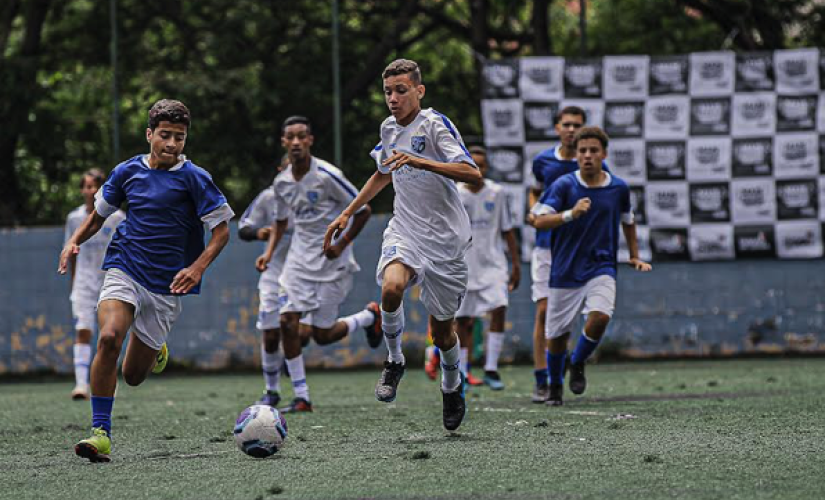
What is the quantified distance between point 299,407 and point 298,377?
29 centimetres

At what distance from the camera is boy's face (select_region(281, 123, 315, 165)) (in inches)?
392

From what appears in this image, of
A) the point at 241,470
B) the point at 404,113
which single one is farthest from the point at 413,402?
the point at 241,470

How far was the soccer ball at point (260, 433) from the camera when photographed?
6.46 metres

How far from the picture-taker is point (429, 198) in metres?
7.57

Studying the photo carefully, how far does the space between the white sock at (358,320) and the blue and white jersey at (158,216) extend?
356 cm

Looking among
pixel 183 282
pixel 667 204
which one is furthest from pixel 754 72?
pixel 183 282

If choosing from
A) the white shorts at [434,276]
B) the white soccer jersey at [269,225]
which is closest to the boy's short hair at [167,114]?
the white shorts at [434,276]

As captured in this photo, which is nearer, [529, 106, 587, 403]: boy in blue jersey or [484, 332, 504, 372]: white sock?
[529, 106, 587, 403]: boy in blue jersey

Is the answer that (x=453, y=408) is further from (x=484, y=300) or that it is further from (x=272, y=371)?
(x=484, y=300)

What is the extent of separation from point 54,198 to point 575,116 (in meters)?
7.16

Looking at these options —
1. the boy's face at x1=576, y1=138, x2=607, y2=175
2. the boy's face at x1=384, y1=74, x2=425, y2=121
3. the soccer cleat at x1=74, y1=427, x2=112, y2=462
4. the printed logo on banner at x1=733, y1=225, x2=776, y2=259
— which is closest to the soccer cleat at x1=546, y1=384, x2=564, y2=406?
the boy's face at x1=576, y1=138, x2=607, y2=175

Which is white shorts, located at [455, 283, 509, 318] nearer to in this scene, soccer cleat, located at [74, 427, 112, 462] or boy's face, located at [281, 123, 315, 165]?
boy's face, located at [281, 123, 315, 165]

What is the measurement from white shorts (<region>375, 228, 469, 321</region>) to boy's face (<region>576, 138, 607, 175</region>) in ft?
6.62

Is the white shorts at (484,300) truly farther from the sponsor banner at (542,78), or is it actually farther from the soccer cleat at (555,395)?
the sponsor banner at (542,78)
